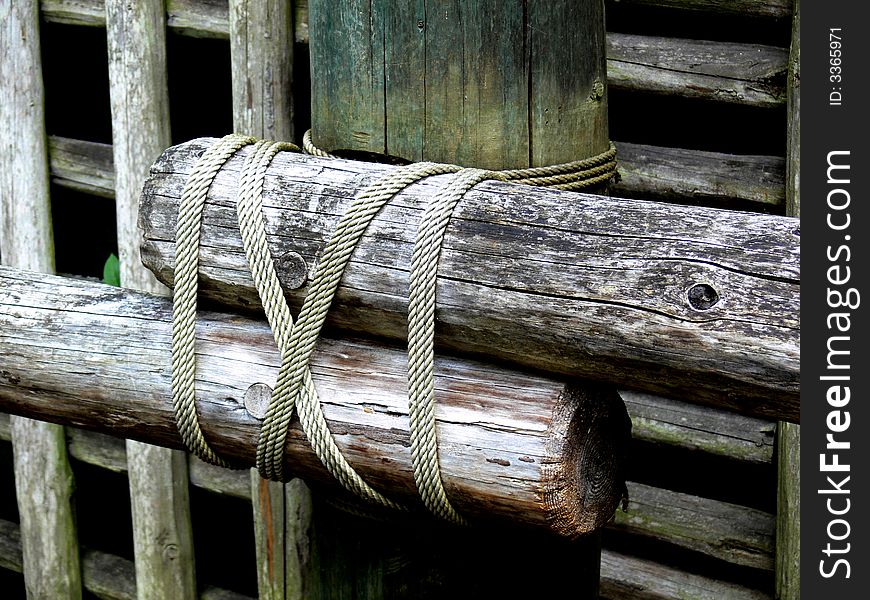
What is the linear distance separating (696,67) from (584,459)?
122 centimetres

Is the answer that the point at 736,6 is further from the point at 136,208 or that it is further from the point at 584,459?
the point at 136,208

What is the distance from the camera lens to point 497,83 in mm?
1644

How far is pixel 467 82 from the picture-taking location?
165 centimetres

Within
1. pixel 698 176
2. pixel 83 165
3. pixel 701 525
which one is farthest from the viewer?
pixel 83 165

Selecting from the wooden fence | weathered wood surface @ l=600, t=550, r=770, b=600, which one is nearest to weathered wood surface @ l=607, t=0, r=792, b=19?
the wooden fence

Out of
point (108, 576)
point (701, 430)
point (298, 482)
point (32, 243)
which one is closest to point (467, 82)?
point (701, 430)

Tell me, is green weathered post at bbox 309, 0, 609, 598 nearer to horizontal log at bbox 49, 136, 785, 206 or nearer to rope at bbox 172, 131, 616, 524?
rope at bbox 172, 131, 616, 524

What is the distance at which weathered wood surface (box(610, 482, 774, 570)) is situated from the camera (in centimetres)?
252

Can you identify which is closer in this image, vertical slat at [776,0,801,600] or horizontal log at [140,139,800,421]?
horizontal log at [140,139,800,421]

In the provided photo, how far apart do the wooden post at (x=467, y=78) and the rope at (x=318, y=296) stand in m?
0.06

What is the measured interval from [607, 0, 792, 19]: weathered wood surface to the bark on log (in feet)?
3.63

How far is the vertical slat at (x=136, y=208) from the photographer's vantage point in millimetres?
2758

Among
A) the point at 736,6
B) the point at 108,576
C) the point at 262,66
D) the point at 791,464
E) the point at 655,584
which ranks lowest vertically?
the point at 108,576

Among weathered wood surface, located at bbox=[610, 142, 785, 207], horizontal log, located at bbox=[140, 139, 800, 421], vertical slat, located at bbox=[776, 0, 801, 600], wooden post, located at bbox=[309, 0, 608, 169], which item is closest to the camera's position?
horizontal log, located at bbox=[140, 139, 800, 421]
